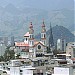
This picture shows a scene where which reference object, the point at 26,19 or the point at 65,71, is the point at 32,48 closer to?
the point at 65,71

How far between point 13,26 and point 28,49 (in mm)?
58090

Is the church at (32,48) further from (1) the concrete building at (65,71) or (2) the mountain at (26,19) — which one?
(2) the mountain at (26,19)

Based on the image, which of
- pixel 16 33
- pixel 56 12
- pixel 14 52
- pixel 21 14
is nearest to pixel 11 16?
pixel 21 14

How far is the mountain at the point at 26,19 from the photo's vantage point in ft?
252

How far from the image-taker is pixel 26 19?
8500 centimetres

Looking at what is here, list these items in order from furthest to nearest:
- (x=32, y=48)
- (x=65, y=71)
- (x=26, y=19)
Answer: (x=26, y=19) → (x=32, y=48) → (x=65, y=71)

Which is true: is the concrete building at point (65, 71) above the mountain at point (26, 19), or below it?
below

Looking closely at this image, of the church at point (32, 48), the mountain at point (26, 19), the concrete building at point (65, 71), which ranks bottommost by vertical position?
the concrete building at point (65, 71)

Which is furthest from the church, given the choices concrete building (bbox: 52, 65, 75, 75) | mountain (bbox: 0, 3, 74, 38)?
mountain (bbox: 0, 3, 74, 38)

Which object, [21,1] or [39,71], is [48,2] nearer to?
[21,1]

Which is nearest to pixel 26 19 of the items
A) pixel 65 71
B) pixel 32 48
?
pixel 32 48

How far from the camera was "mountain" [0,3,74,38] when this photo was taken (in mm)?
76688

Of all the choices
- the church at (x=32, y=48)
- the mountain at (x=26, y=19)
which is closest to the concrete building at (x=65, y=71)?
the church at (x=32, y=48)

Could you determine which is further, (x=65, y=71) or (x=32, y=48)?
(x=32, y=48)
